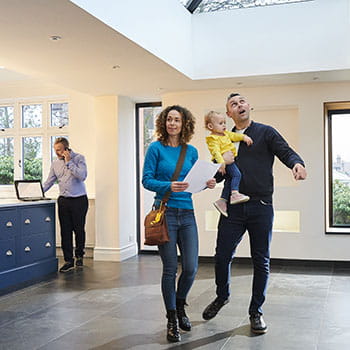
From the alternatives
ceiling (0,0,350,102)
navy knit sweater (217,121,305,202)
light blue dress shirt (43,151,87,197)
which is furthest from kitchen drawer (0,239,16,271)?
navy knit sweater (217,121,305,202)

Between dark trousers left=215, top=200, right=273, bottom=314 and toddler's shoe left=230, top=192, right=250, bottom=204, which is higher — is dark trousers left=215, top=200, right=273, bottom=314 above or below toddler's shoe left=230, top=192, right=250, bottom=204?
below

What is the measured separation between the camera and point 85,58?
5000mm

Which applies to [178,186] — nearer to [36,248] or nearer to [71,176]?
[36,248]

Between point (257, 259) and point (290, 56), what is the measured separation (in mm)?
3085

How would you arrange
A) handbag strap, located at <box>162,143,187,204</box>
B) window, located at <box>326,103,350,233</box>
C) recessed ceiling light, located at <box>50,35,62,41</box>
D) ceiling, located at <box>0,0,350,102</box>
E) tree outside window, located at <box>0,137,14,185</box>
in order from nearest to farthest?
handbag strap, located at <box>162,143,187,204</box>, ceiling, located at <box>0,0,350,102</box>, recessed ceiling light, located at <box>50,35,62,41</box>, window, located at <box>326,103,350,233</box>, tree outside window, located at <box>0,137,14,185</box>

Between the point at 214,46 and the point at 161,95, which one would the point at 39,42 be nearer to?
the point at 214,46

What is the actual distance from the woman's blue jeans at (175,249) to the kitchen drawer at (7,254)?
7.80 ft

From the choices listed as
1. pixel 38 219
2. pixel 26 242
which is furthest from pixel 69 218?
pixel 26 242

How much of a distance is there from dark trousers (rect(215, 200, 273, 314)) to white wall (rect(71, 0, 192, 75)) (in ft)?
5.65

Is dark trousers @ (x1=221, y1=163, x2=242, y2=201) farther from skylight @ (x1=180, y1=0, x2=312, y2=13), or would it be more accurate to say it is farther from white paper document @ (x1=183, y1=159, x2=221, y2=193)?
skylight @ (x1=180, y1=0, x2=312, y2=13)

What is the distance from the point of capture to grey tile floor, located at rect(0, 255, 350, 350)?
3445 millimetres

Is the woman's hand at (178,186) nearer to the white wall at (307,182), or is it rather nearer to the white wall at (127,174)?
the white wall at (307,182)

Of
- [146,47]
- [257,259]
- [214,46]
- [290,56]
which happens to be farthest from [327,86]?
[257,259]

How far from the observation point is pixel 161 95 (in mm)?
7145
